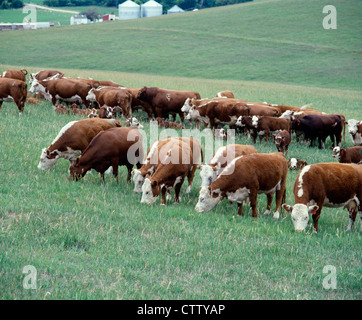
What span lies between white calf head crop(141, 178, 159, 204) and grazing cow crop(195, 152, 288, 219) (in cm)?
91

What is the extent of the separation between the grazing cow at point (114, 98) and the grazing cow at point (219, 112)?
244 centimetres

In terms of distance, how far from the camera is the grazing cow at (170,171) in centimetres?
971

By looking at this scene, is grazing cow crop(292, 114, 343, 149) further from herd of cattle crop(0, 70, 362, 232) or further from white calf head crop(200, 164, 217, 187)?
white calf head crop(200, 164, 217, 187)

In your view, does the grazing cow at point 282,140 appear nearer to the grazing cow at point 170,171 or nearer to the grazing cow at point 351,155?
the grazing cow at point 351,155

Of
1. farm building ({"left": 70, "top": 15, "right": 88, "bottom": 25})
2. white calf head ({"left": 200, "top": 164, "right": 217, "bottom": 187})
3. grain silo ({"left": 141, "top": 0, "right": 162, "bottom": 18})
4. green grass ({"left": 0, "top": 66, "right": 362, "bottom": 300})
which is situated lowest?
green grass ({"left": 0, "top": 66, "right": 362, "bottom": 300})

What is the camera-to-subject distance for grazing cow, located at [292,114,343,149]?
705 inches

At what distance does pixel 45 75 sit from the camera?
2556 centimetres

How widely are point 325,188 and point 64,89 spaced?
553 inches

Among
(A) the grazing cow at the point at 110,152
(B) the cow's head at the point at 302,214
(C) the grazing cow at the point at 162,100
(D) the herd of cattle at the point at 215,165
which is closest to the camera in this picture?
(B) the cow's head at the point at 302,214

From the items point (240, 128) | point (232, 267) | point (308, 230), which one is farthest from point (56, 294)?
point (240, 128)

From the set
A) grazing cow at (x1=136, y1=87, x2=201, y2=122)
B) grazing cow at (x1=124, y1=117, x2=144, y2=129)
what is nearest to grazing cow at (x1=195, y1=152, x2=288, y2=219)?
grazing cow at (x1=124, y1=117, x2=144, y2=129)

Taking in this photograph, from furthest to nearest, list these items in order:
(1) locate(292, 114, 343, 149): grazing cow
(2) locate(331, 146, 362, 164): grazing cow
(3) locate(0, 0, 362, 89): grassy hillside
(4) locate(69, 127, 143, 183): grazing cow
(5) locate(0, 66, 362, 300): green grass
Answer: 1. (3) locate(0, 0, 362, 89): grassy hillside
2. (1) locate(292, 114, 343, 149): grazing cow
3. (2) locate(331, 146, 362, 164): grazing cow
4. (4) locate(69, 127, 143, 183): grazing cow
5. (5) locate(0, 66, 362, 300): green grass

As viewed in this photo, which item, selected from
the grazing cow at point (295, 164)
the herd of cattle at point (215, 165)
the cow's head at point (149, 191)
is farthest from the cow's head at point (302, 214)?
the grazing cow at point (295, 164)
